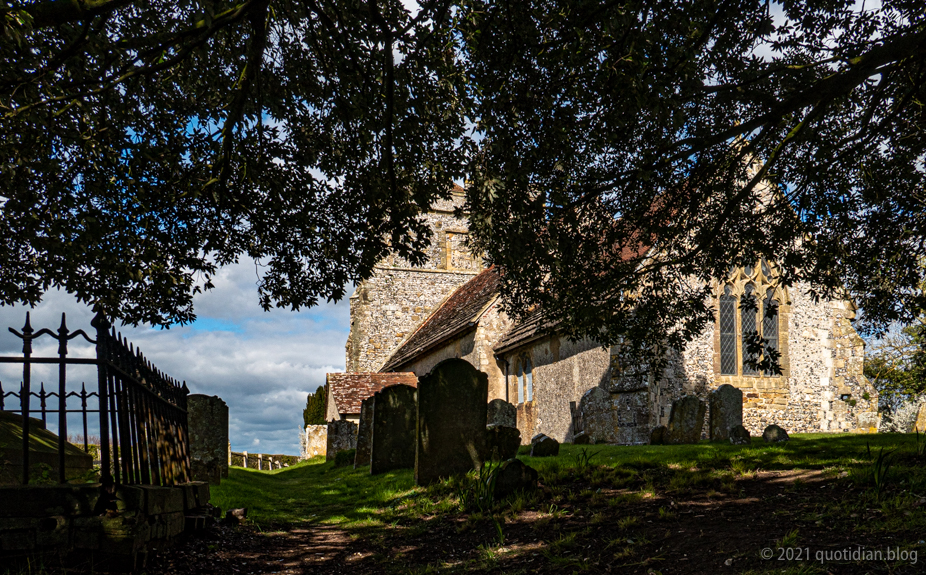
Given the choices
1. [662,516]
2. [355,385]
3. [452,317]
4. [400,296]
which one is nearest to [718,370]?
[662,516]

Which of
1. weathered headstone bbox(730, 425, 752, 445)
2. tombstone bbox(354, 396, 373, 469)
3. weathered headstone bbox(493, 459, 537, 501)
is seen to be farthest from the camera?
tombstone bbox(354, 396, 373, 469)

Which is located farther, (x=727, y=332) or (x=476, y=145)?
(x=727, y=332)

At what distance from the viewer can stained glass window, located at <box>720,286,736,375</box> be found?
16062 millimetres

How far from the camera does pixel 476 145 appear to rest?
27.3 ft

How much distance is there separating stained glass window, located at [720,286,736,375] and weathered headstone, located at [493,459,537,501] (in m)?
9.74

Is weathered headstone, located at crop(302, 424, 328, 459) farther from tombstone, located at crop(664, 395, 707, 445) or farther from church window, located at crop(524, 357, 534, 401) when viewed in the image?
tombstone, located at crop(664, 395, 707, 445)

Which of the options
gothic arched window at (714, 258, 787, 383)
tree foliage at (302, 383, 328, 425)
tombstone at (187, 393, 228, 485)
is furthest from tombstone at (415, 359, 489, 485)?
tree foliage at (302, 383, 328, 425)

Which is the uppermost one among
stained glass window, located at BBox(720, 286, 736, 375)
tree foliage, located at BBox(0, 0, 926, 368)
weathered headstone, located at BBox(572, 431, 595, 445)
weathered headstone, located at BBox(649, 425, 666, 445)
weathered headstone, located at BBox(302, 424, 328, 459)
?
tree foliage, located at BBox(0, 0, 926, 368)

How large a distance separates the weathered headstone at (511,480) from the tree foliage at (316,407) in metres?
32.0

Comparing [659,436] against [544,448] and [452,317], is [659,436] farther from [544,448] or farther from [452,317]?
[452,317]

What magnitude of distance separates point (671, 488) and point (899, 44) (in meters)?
5.14

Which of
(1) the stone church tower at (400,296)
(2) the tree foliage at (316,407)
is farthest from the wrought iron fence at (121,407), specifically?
(2) the tree foliage at (316,407)

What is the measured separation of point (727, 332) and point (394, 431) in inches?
358

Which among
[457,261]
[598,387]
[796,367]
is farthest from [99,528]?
[457,261]
